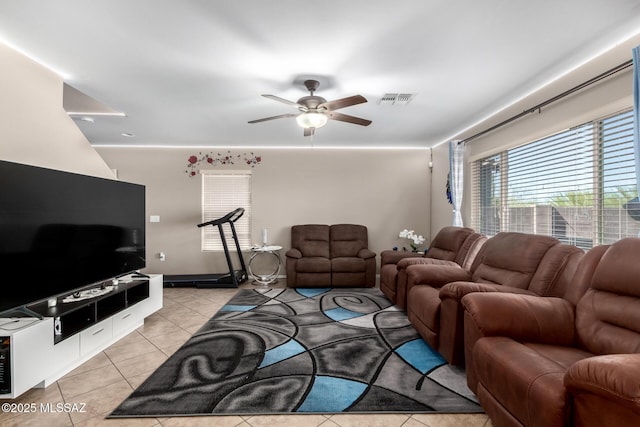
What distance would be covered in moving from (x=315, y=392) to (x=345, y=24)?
244 centimetres

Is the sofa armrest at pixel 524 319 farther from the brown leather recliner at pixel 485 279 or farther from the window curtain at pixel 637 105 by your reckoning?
the window curtain at pixel 637 105

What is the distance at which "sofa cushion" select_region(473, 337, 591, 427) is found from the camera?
112cm

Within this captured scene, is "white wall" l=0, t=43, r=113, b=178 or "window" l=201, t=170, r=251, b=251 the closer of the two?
"white wall" l=0, t=43, r=113, b=178

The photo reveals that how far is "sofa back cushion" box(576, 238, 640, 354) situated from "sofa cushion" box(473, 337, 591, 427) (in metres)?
0.12

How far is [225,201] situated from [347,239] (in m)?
2.37

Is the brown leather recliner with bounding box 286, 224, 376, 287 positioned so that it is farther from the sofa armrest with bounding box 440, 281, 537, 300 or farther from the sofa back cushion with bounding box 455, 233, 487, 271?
the sofa armrest with bounding box 440, 281, 537, 300

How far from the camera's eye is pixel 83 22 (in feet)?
5.93

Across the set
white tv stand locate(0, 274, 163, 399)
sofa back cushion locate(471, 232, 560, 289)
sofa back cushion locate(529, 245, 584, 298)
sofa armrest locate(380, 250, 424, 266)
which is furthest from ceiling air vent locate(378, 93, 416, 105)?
white tv stand locate(0, 274, 163, 399)

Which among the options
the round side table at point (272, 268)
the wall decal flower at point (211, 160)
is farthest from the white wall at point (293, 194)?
the round side table at point (272, 268)

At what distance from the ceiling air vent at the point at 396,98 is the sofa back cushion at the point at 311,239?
2.53 meters

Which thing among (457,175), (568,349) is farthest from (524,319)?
(457,175)

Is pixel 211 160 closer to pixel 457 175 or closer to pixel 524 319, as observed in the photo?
pixel 457 175

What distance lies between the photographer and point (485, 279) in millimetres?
2561

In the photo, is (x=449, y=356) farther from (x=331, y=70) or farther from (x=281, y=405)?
(x=331, y=70)
